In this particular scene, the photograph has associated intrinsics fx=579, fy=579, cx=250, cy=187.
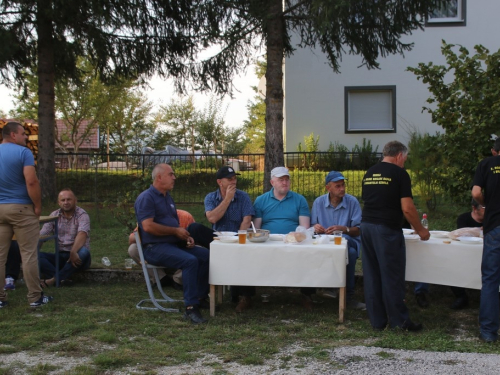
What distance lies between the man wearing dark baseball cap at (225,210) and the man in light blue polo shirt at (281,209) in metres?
0.18

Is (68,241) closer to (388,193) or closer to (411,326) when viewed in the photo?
(388,193)

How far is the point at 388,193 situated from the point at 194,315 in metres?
2.00

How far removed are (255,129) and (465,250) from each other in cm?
2617

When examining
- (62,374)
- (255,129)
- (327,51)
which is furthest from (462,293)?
(255,129)

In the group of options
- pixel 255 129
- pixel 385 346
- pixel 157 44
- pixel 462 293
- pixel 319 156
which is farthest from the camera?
pixel 255 129

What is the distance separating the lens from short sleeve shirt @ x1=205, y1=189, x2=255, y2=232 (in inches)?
239

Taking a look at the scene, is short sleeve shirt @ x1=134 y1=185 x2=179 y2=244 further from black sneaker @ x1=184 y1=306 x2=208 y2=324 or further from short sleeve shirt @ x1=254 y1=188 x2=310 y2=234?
short sleeve shirt @ x1=254 y1=188 x2=310 y2=234

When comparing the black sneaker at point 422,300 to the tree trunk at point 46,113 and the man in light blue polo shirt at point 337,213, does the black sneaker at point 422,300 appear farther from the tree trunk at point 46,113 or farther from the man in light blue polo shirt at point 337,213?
the tree trunk at point 46,113

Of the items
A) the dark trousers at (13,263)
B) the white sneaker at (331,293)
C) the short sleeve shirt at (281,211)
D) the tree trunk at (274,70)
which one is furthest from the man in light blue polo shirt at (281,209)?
the tree trunk at (274,70)

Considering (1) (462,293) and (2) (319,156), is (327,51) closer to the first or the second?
(2) (319,156)

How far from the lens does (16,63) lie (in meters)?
12.1

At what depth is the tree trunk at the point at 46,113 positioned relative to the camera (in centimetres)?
1193

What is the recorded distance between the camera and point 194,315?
202 inches

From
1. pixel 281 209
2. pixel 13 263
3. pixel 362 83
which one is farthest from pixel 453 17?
→ pixel 13 263
